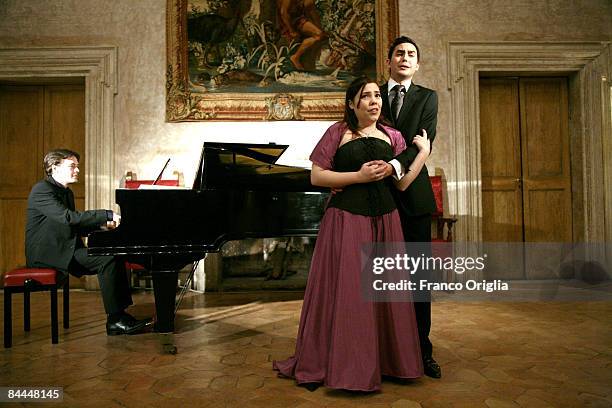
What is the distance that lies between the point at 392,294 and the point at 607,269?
474cm

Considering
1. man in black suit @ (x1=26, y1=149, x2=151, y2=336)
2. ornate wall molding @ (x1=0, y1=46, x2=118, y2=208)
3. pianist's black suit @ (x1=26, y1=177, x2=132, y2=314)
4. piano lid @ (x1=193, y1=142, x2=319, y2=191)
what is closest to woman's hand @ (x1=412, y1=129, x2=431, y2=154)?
piano lid @ (x1=193, y1=142, x2=319, y2=191)

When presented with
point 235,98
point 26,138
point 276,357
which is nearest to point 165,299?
point 276,357

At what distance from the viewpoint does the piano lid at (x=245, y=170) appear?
11.0 feet

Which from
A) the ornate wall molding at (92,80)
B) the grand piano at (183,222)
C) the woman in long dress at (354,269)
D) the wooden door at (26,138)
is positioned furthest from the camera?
the wooden door at (26,138)

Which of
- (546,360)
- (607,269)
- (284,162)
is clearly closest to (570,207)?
(607,269)

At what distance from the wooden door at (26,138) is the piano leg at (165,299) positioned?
3.30 meters

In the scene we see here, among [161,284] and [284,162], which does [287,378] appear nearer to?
[161,284]

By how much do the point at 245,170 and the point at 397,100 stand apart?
162 centimetres

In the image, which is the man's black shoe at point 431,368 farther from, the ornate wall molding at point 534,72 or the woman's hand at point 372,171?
the ornate wall molding at point 534,72

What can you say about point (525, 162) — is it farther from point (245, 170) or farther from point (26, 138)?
point (26, 138)

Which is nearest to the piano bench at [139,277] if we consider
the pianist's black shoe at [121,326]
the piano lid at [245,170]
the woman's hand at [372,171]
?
the pianist's black shoe at [121,326]

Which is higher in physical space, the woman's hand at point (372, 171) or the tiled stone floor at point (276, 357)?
the woman's hand at point (372, 171)

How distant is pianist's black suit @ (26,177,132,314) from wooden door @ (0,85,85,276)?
2.58 m

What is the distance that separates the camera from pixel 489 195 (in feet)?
18.6
